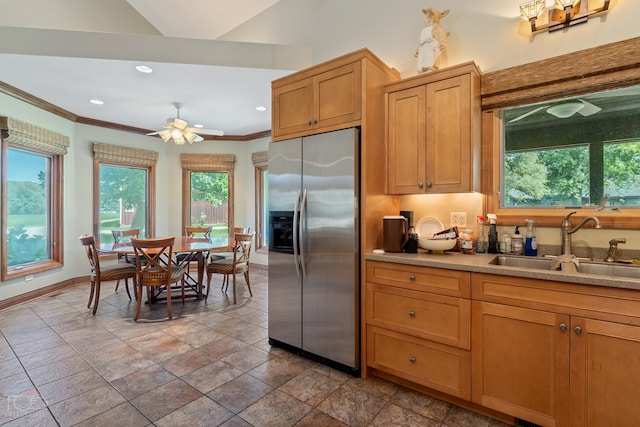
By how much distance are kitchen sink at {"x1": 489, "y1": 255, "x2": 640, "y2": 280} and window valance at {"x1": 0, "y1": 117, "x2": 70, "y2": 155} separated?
5.36m

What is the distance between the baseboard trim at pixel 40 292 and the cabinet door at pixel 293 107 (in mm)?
4035

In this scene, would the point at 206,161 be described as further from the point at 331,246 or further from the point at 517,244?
the point at 517,244

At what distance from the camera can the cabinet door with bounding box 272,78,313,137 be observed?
2.51 m

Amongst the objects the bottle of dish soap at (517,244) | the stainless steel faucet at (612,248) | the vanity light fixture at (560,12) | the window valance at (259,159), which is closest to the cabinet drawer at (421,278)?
the bottle of dish soap at (517,244)

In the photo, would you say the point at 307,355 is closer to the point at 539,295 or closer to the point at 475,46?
the point at 539,295

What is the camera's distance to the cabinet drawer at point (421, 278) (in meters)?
1.84

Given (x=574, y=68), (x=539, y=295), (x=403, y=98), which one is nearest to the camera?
(x=539, y=295)

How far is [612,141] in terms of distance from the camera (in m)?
2.00

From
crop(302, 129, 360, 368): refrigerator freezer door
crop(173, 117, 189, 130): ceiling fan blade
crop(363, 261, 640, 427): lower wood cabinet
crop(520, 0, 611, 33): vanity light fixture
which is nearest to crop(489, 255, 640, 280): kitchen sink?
crop(363, 261, 640, 427): lower wood cabinet

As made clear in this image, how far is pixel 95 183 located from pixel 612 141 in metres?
6.46

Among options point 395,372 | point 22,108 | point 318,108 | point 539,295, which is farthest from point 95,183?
point 539,295

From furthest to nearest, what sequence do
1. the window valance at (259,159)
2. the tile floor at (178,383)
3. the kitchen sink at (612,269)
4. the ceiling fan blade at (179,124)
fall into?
the window valance at (259,159)
the ceiling fan blade at (179,124)
the tile floor at (178,383)
the kitchen sink at (612,269)

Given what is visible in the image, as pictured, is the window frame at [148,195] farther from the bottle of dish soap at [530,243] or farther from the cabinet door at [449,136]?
the bottle of dish soap at [530,243]

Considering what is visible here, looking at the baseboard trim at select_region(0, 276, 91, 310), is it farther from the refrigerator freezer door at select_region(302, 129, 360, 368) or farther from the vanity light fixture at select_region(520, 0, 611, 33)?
the vanity light fixture at select_region(520, 0, 611, 33)
